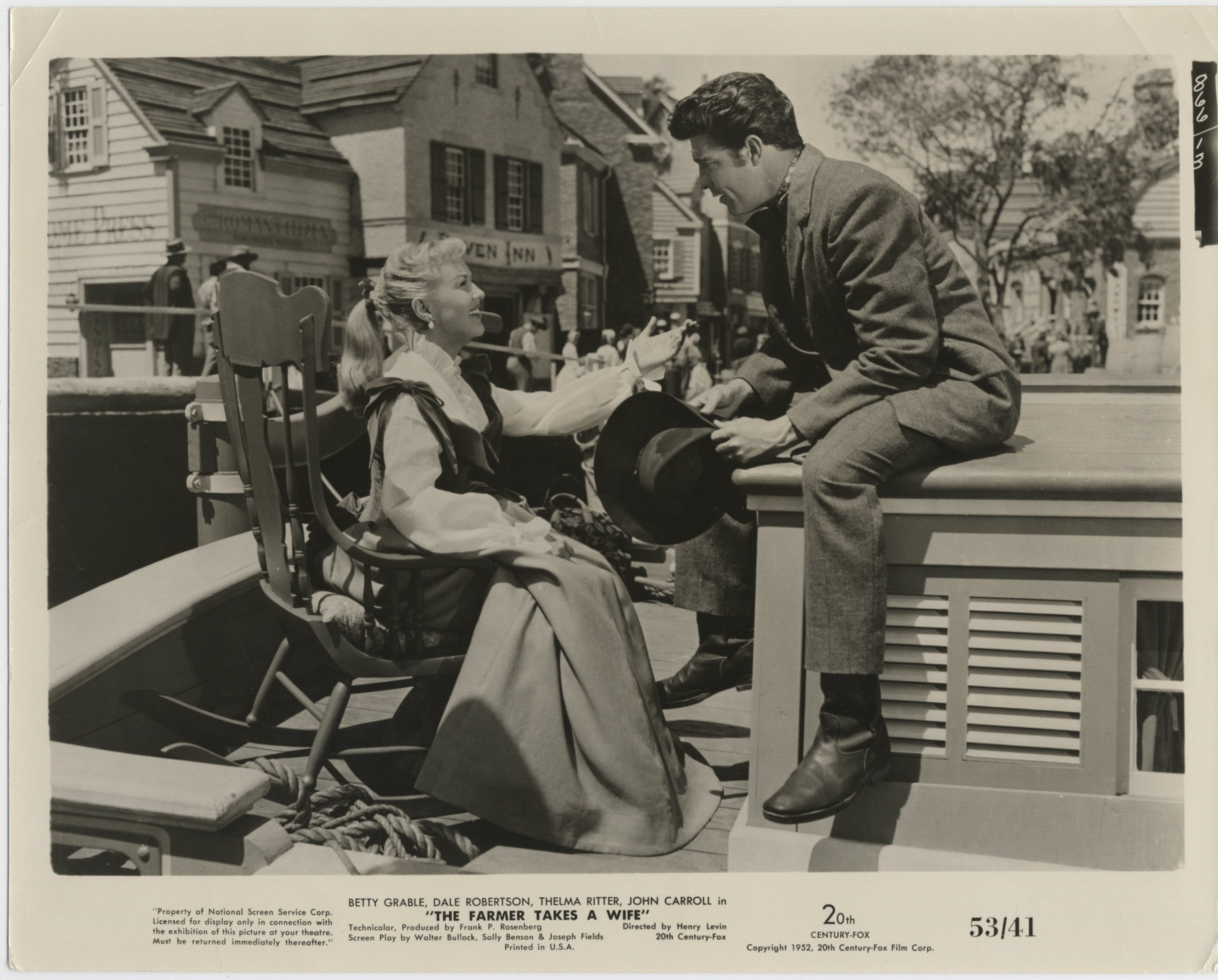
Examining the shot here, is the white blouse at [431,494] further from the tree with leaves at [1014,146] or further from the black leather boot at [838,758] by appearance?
the tree with leaves at [1014,146]

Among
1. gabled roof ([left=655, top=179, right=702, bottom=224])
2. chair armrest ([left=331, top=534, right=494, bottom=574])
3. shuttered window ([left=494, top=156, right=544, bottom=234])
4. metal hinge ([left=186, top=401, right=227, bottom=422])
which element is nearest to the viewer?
chair armrest ([left=331, top=534, right=494, bottom=574])

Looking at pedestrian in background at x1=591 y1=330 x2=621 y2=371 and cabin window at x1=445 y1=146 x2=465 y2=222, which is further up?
cabin window at x1=445 y1=146 x2=465 y2=222

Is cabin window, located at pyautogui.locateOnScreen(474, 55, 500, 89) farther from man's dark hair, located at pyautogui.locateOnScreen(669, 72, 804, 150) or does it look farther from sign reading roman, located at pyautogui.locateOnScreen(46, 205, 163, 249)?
sign reading roman, located at pyautogui.locateOnScreen(46, 205, 163, 249)

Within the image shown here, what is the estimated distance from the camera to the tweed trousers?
7.66 feet

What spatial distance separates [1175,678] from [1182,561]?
32 centimetres

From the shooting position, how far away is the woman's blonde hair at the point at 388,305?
276cm

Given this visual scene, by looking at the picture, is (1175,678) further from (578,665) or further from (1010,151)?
(1010,151)

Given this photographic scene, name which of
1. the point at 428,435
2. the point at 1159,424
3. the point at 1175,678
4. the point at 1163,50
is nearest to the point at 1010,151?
the point at 1163,50

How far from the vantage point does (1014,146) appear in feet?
11.0

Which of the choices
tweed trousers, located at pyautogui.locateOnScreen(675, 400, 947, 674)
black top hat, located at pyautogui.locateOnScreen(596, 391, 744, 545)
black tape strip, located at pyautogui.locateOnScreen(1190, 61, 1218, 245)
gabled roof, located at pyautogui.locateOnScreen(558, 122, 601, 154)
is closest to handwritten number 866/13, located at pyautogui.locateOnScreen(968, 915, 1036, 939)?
tweed trousers, located at pyautogui.locateOnScreen(675, 400, 947, 674)

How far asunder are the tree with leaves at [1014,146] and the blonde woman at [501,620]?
4.74ft

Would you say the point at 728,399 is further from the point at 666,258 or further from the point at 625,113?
the point at 666,258

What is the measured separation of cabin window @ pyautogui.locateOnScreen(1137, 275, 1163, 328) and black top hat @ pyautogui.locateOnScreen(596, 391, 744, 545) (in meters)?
1.45

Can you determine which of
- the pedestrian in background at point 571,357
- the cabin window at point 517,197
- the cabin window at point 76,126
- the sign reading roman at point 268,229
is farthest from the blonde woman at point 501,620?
the cabin window at point 517,197
